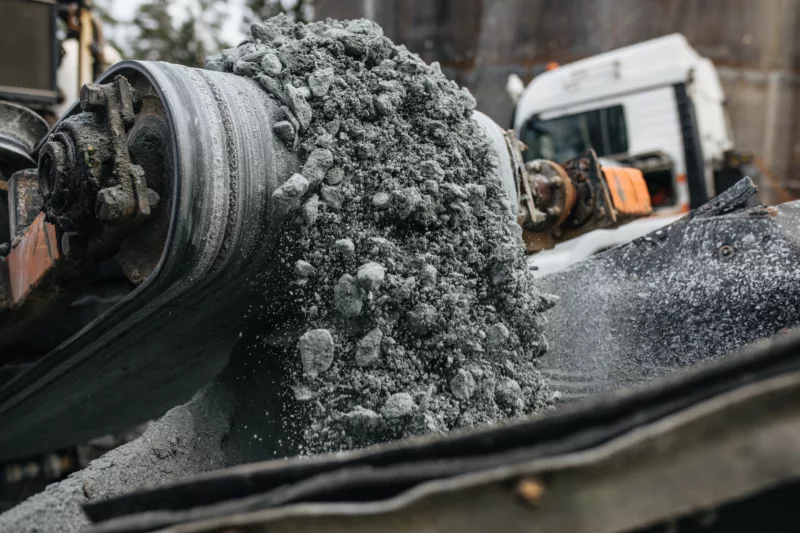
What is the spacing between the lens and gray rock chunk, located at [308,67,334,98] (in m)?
1.32

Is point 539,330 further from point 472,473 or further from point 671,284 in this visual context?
point 472,473

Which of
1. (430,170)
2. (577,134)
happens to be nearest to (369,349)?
(430,170)

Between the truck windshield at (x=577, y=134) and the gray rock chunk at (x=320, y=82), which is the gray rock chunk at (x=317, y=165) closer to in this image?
the gray rock chunk at (x=320, y=82)

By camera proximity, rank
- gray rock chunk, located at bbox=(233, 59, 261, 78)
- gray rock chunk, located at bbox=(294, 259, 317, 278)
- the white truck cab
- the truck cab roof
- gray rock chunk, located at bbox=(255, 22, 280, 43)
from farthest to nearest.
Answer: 1. the truck cab roof
2. the white truck cab
3. gray rock chunk, located at bbox=(255, 22, 280, 43)
4. gray rock chunk, located at bbox=(233, 59, 261, 78)
5. gray rock chunk, located at bbox=(294, 259, 317, 278)

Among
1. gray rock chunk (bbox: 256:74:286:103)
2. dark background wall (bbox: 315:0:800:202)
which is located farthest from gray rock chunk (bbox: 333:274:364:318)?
dark background wall (bbox: 315:0:800:202)

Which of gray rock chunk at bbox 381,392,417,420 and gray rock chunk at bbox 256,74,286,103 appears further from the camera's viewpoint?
gray rock chunk at bbox 256,74,286,103

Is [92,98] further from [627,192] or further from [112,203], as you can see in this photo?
[627,192]

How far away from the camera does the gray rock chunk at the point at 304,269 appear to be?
1.26 metres

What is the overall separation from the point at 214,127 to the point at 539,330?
748mm

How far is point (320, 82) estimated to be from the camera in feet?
4.34

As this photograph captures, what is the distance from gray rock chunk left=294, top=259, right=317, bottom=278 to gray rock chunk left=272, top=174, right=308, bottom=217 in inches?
3.9

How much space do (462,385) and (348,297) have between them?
0.25 meters

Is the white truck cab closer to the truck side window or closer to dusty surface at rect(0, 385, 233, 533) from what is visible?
the truck side window

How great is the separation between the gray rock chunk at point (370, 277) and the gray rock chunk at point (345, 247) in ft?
0.13
